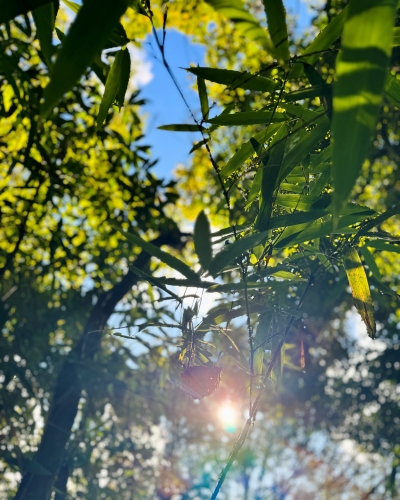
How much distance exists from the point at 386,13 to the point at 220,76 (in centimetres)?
28

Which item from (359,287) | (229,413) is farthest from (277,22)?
(229,413)

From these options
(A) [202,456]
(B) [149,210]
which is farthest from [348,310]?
(A) [202,456]

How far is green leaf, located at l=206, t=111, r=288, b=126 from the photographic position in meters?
0.59

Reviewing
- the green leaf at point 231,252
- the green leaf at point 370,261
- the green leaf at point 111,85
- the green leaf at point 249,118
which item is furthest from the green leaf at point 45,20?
the green leaf at point 370,261

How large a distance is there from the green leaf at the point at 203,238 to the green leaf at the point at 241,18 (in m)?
0.14

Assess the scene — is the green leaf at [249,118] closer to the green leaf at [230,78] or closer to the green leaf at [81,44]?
the green leaf at [230,78]

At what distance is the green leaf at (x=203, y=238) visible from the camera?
1.35ft

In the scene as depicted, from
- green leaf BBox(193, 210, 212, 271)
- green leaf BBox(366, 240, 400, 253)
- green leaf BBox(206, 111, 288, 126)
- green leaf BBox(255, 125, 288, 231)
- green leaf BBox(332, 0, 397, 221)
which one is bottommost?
green leaf BBox(193, 210, 212, 271)

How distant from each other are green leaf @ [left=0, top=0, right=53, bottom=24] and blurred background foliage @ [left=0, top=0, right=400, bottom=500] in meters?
0.11

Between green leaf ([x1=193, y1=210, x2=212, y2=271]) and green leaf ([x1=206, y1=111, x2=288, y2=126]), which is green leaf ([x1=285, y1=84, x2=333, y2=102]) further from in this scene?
green leaf ([x1=193, y1=210, x2=212, y2=271])

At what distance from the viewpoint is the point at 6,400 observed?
81.6 inches

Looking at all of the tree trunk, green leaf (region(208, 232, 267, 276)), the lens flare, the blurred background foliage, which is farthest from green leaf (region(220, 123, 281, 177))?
the tree trunk

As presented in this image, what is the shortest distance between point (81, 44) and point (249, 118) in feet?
0.89

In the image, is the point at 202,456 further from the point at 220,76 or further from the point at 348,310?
the point at 220,76
